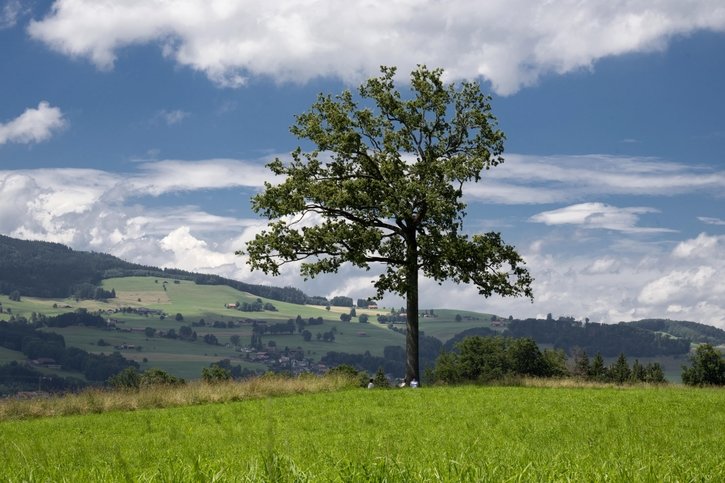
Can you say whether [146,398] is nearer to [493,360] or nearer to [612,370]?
[493,360]

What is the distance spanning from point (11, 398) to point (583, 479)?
30.6 metres

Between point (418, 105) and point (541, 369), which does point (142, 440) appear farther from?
point (541, 369)

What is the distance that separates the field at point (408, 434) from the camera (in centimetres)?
874

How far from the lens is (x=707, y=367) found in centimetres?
11500

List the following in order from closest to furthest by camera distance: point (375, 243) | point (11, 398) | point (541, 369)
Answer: point (11, 398), point (375, 243), point (541, 369)

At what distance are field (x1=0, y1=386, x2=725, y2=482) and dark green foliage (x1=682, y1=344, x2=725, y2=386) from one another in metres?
96.4

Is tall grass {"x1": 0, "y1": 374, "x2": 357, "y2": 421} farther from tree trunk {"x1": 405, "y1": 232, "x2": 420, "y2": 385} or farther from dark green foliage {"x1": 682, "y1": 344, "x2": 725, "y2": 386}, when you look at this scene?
dark green foliage {"x1": 682, "y1": 344, "x2": 725, "y2": 386}

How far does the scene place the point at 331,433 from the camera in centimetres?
1891

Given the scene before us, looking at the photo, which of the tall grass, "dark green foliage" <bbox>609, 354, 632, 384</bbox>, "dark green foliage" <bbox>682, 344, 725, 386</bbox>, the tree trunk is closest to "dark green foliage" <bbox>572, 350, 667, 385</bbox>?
"dark green foliage" <bbox>609, 354, 632, 384</bbox>

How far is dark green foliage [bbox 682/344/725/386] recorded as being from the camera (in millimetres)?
114875

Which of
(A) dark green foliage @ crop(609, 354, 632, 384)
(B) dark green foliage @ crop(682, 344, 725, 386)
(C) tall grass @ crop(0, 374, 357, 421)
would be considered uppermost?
(C) tall grass @ crop(0, 374, 357, 421)

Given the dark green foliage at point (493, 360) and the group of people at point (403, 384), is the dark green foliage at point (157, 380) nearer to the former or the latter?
the group of people at point (403, 384)

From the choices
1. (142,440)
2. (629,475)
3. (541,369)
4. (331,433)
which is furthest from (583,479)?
(541,369)

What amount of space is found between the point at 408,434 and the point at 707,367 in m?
113
